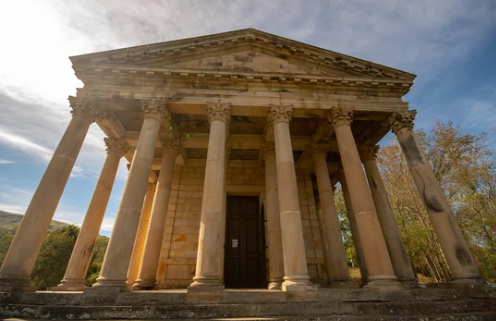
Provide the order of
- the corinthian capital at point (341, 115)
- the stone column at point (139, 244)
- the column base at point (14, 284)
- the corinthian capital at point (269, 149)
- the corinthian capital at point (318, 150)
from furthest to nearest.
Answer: the corinthian capital at point (318, 150), the corinthian capital at point (269, 149), the stone column at point (139, 244), the corinthian capital at point (341, 115), the column base at point (14, 284)

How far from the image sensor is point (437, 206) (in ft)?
30.1

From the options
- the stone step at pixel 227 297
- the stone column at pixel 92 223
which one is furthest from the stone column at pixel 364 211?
the stone column at pixel 92 223

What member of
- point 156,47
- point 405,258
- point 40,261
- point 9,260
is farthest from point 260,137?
point 40,261

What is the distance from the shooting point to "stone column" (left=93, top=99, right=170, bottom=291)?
24.1 feet

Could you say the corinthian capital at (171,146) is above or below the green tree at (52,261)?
above

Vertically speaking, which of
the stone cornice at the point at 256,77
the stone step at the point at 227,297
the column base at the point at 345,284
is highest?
the stone cornice at the point at 256,77

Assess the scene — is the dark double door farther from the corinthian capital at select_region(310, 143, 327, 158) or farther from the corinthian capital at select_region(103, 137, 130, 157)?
the corinthian capital at select_region(103, 137, 130, 157)

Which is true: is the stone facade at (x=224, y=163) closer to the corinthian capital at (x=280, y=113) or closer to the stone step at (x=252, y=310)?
the corinthian capital at (x=280, y=113)

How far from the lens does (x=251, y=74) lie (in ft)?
35.2

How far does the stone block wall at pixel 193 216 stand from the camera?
12469mm

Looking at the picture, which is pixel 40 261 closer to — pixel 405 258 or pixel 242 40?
pixel 242 40

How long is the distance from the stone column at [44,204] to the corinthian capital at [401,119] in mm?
13558

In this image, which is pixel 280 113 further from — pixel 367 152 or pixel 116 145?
pixel 116 145

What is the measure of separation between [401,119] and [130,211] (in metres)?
12.1
